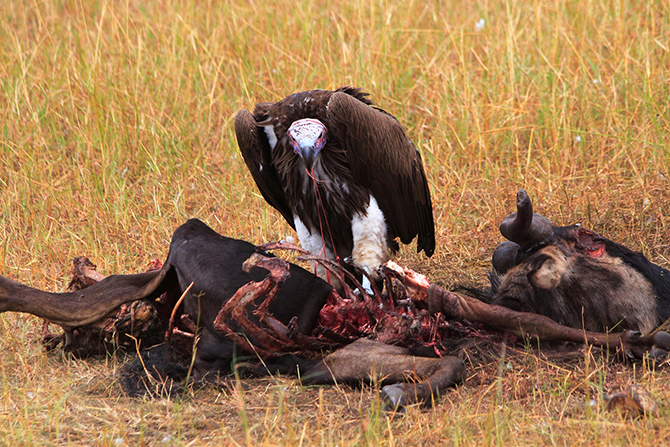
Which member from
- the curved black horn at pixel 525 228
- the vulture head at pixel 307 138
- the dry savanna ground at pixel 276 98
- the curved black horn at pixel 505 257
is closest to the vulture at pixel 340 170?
the vulture head at pixel 307 138

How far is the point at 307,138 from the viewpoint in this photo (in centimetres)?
347

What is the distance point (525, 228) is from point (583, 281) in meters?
0.32

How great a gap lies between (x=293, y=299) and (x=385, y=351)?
0.44 m

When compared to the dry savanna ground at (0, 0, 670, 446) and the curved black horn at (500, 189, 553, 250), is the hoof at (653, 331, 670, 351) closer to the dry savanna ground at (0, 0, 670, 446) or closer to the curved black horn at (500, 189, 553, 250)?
the dry savanna ground at (0, 0, 670, 446)

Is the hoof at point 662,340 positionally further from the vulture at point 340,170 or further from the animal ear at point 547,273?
the vulture at point 340,170

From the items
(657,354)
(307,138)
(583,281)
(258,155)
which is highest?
(307,138)

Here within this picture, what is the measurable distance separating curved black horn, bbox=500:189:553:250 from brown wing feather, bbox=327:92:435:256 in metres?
1.17

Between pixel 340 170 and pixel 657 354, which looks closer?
pixel 657 354

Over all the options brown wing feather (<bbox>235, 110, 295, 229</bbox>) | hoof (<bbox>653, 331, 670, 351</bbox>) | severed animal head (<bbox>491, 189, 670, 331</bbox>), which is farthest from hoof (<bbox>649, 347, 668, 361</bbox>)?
brown wing feather (<bbox>235, 110, 295, 229</bbox>)

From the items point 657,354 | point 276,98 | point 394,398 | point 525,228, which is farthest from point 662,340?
point 276,98

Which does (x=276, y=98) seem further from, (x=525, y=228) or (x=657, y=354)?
(x=657, y=354)

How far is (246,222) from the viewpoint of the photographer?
4.91 metres

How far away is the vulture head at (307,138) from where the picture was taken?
3463 millimetres

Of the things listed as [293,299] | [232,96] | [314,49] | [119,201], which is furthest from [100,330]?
[314,49]
